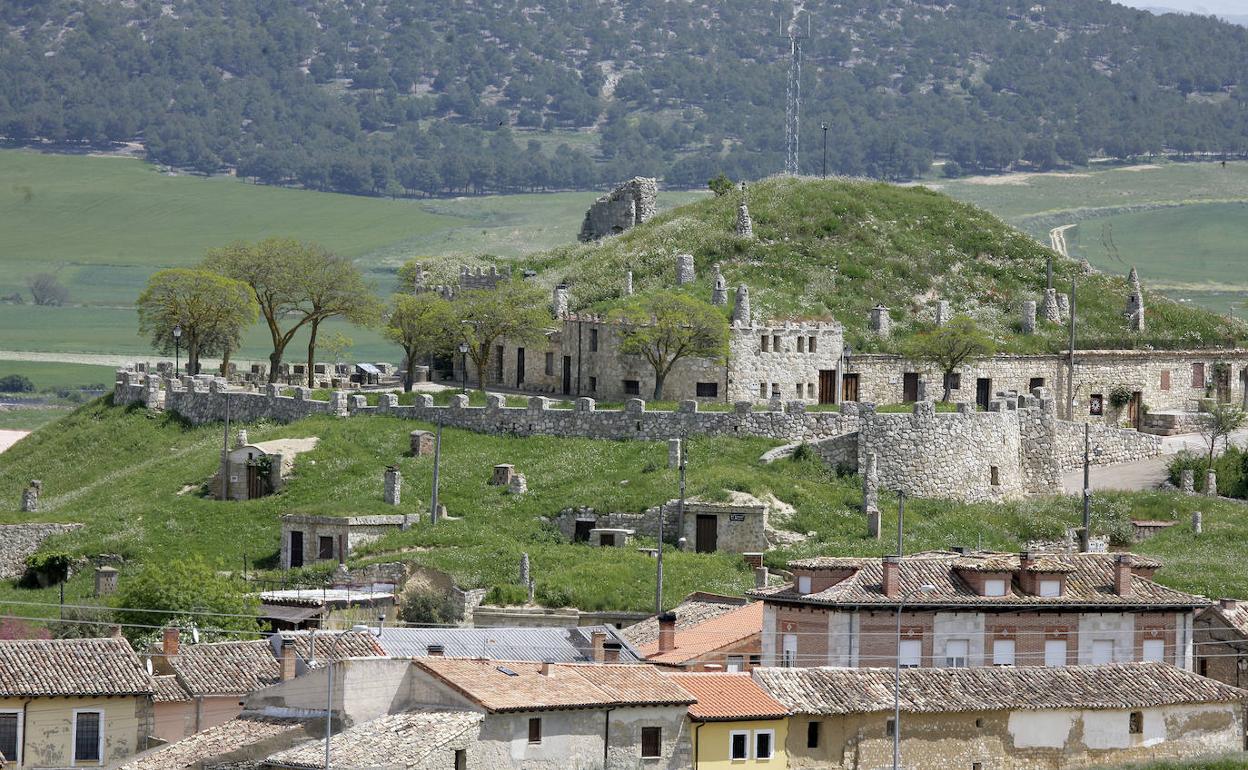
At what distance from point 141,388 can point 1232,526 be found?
4607 centimetres

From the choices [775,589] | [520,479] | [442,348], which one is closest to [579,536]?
[520,479]

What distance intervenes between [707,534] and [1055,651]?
21.8 m

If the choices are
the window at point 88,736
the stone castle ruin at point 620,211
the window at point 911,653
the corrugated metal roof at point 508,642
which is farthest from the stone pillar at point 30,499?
the window at point 911,653

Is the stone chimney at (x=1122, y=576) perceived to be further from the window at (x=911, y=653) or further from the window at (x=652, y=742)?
the window at (x=652, y=742)

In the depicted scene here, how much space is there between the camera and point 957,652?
232ft

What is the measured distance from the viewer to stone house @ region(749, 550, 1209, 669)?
230 ft

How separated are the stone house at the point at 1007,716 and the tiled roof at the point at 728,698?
0.41 metres

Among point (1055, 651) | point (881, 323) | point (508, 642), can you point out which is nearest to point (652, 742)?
point (508, 642)

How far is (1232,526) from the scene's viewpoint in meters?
96.2

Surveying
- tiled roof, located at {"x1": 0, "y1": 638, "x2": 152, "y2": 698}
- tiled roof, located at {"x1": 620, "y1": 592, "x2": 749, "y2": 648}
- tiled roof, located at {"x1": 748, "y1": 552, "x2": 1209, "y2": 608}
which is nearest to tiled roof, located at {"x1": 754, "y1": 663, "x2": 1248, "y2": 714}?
tiled roof, located at {"x1": 748, "y1": 552, "x2": 1209, "y2": 608}

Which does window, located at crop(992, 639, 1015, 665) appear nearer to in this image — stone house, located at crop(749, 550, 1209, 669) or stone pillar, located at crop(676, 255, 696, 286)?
stone house, located at crop(749, 550, 1209, 669)

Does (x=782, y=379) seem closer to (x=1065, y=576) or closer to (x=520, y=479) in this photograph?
(x=520, y=479)

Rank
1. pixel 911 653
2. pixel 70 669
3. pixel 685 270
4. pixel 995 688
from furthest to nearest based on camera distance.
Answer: pixel 685 270
pixel 911 653
pixel 995 688
pixel 70 669

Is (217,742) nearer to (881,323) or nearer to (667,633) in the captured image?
(667,633)
